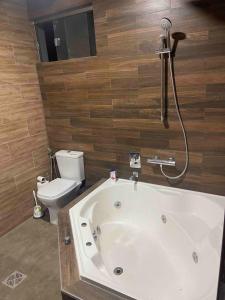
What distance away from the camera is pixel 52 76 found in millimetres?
2730

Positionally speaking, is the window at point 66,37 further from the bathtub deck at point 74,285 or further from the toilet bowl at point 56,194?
the bathtub deck at point 74,285

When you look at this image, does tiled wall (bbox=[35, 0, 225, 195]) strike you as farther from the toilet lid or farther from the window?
the toilet lid

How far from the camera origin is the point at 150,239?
2203mm

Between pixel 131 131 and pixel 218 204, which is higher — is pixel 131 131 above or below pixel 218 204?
above

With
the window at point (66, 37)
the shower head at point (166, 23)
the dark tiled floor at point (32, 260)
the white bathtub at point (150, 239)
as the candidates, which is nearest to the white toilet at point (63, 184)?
the dark tiled floor at point (32, 260)

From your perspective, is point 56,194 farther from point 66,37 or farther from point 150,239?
point 66,37

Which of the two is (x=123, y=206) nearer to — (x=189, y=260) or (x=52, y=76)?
(x=189, y=260)

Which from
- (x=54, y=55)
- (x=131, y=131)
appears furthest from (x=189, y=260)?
(x=54, y=55)

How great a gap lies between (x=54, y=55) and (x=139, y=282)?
254cm

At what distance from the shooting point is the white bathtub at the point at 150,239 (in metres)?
1.51

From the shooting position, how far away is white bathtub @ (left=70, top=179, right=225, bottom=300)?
4.94ft

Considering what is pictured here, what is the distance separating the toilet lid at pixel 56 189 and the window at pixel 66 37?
4.88ft

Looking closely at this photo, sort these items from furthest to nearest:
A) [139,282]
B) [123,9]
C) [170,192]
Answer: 1. [170,192]
2. [123,9]
3. [139,282]

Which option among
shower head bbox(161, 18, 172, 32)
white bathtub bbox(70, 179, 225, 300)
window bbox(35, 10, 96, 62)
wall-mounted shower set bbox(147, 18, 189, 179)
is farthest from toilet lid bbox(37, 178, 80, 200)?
shower head bbox(161, 18, 172, 32)
